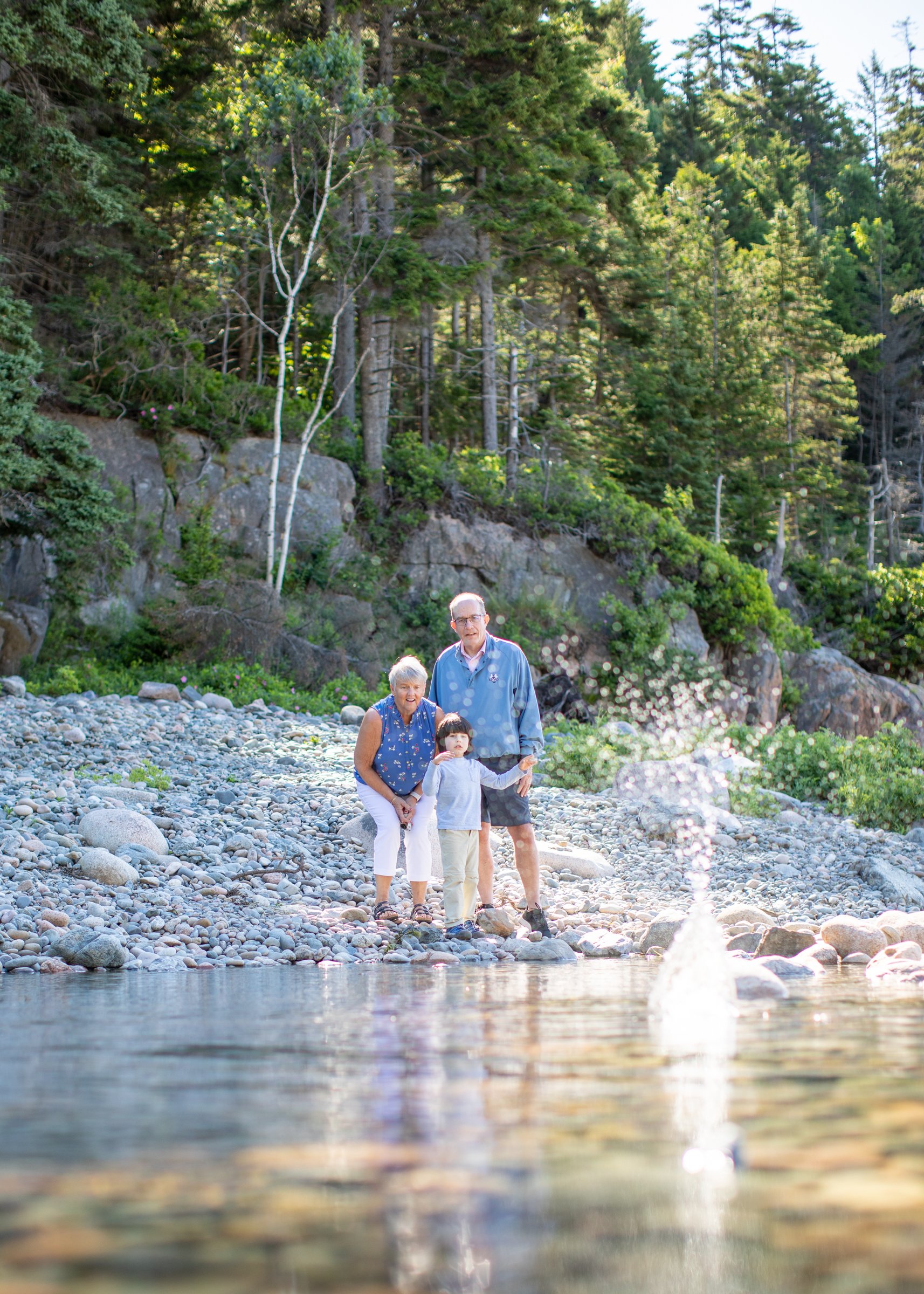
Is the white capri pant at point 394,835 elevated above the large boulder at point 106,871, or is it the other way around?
the white capri pant at point 394,835

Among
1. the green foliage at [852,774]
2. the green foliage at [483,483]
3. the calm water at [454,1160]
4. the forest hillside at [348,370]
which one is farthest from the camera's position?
the green foliage at [483,483]

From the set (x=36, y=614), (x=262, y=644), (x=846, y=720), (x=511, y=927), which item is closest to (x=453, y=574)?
(x=262, y=644)

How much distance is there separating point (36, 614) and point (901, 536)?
2944cm

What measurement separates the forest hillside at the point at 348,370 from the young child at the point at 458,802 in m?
7.60

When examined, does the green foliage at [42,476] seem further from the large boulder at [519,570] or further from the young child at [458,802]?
the young child at [458,802]

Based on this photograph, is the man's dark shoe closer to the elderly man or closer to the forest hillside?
the elderly man

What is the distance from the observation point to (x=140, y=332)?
1650 centimetres

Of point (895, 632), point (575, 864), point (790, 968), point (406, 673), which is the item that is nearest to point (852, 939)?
point (790, 968)

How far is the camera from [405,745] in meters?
5.74

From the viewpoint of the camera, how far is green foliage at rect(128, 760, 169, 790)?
26.4 ft

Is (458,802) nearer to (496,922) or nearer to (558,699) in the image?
(496,922)

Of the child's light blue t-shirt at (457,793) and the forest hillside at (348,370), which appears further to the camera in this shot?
the forest hillside at (348,370)

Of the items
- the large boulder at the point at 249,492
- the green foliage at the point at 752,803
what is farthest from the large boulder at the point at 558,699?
the green foliage at the point at 752,803

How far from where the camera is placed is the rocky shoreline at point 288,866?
16.8ft
